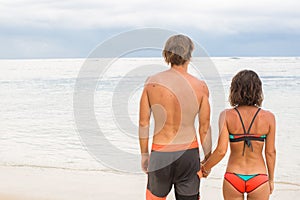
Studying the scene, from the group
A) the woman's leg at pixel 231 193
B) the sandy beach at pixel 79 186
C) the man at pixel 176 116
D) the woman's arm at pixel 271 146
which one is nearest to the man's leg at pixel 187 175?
the man at pixel 176 116

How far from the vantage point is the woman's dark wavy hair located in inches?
132

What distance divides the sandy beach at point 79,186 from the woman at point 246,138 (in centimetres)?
258

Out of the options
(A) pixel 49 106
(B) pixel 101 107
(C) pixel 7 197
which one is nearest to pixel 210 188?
(C) pixel 7 197

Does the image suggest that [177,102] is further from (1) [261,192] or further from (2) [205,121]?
(1) [261,192]

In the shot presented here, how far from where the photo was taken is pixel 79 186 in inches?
267

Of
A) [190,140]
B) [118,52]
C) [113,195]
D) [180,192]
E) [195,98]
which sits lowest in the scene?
[113,195]

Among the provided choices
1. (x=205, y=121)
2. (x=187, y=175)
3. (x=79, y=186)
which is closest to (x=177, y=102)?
(x=205, y=121)

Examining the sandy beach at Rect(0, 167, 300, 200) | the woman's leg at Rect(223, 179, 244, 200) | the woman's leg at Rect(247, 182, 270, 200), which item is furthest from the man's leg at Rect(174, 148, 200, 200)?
the sandy beach at Rect(0, 167, 300, 200)

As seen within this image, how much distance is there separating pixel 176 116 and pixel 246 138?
62 centimetres

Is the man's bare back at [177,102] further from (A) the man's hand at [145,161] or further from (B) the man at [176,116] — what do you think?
(A) the man's hand at [145,161]

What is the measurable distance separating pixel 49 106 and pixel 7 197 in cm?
1387

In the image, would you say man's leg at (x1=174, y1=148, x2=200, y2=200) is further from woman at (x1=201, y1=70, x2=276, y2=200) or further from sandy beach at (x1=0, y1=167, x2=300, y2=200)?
sandy beach at (x1=0, y1=167, x2=300, y2=200)

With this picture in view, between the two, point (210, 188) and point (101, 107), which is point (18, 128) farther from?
point (210, 188)

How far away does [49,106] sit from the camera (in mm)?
19484
